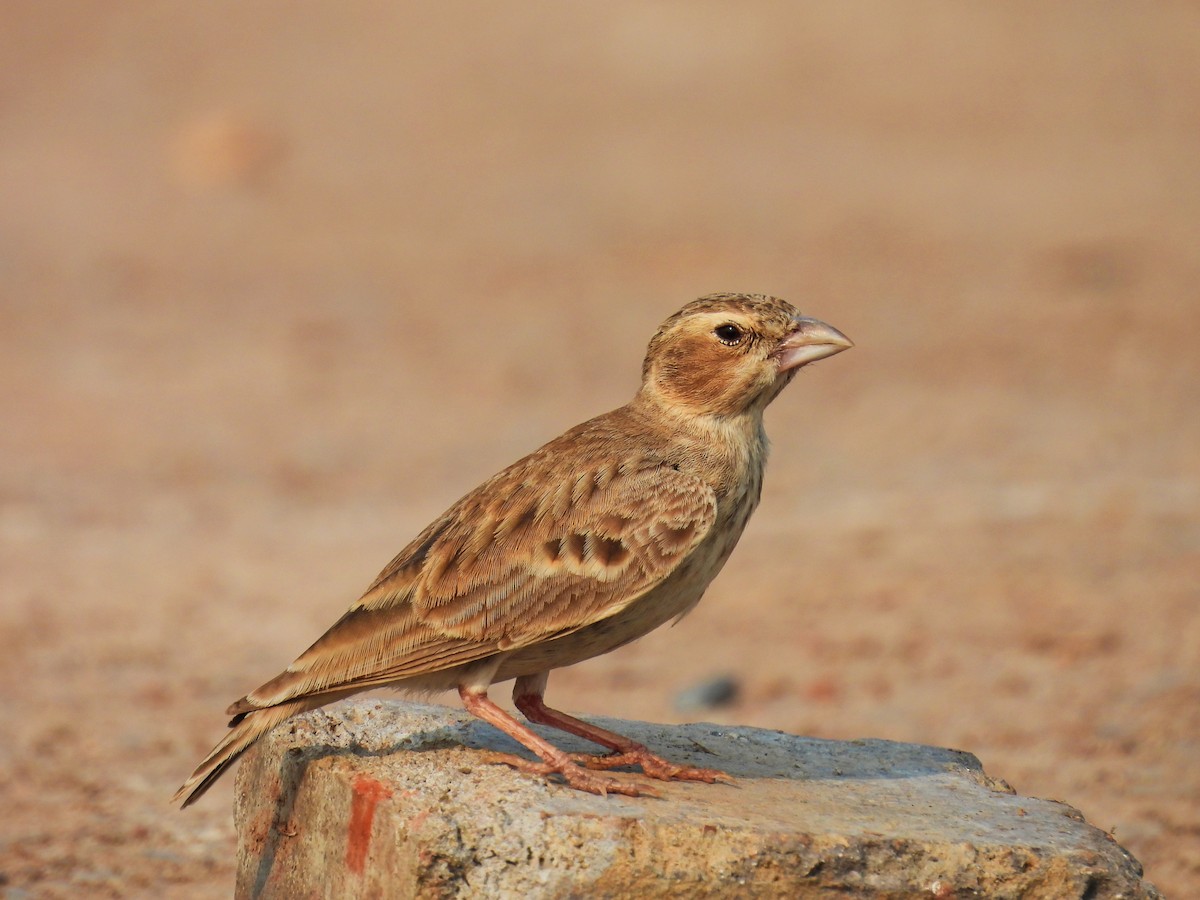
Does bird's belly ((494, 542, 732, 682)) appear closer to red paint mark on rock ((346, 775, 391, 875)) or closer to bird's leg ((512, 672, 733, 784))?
bird's leg ((512, 672, 733, 784))

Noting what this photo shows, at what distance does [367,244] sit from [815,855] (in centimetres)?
1554

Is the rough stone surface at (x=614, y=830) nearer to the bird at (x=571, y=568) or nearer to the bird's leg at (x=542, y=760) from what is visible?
the bird's leg at (x=542, y=760)

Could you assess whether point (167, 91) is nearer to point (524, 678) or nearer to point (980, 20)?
point (980, 20)

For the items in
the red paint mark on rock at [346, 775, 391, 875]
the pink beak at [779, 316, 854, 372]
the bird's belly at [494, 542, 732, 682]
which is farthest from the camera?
the pink beak at [779, 316, 854, 372]

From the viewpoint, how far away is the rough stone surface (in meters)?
4.59

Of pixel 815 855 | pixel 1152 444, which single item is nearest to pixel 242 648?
pixel 815 855

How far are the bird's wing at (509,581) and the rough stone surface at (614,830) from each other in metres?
0.32

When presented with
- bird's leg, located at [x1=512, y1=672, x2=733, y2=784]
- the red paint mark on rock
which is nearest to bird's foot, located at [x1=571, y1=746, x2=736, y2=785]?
bird's leg, located at [x1=512, y1=672, x2=733, y2=784]

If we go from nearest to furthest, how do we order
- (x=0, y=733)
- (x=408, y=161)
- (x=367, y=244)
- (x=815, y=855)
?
(x=815, y=855), (x=0, y=733), (x=367, y=244), (x=408, y=161)

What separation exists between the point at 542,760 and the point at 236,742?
887mm

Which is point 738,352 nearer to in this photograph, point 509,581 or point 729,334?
point 729,334

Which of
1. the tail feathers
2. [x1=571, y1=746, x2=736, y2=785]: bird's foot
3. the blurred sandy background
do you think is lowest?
the tail feathers

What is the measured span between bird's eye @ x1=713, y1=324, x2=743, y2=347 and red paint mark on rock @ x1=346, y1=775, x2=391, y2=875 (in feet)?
6.08

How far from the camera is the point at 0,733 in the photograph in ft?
29.2
